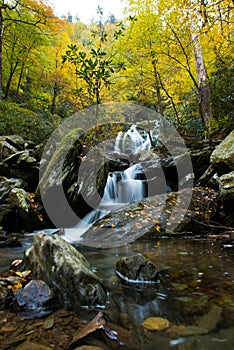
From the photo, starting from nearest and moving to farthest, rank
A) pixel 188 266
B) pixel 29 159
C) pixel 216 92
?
pixel 188 266
pixel 29 159
pixel 216 92

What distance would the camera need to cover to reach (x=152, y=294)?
8.16ft

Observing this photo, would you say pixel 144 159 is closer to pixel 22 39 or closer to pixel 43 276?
pixel 43 276

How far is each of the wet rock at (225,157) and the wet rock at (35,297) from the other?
4.91 meters

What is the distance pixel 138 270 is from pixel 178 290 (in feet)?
1.59

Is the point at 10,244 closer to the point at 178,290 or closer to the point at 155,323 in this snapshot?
the point at 178,290

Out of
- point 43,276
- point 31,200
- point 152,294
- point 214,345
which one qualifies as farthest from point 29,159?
point 214,345

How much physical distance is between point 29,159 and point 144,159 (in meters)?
4.98

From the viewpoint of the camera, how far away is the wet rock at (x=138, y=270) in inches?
110

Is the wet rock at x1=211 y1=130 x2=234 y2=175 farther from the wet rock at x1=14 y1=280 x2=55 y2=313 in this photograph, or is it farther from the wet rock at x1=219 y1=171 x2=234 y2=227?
the wet rock at x1=14 y1=280 x2=55 y2=313

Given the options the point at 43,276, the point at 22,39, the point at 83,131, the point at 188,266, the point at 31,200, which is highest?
the point at 22,39

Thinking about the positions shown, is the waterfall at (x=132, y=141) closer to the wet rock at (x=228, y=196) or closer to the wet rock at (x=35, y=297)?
the wet rock at (x=228, y=196)

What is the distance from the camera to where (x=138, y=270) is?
2.83 metres

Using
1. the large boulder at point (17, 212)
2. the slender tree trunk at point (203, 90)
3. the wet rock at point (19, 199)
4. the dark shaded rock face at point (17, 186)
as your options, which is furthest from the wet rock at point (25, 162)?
the slender tree trunk at point (203, 90)

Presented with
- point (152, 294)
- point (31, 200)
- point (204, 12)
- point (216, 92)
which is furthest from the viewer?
point (216, 92)
